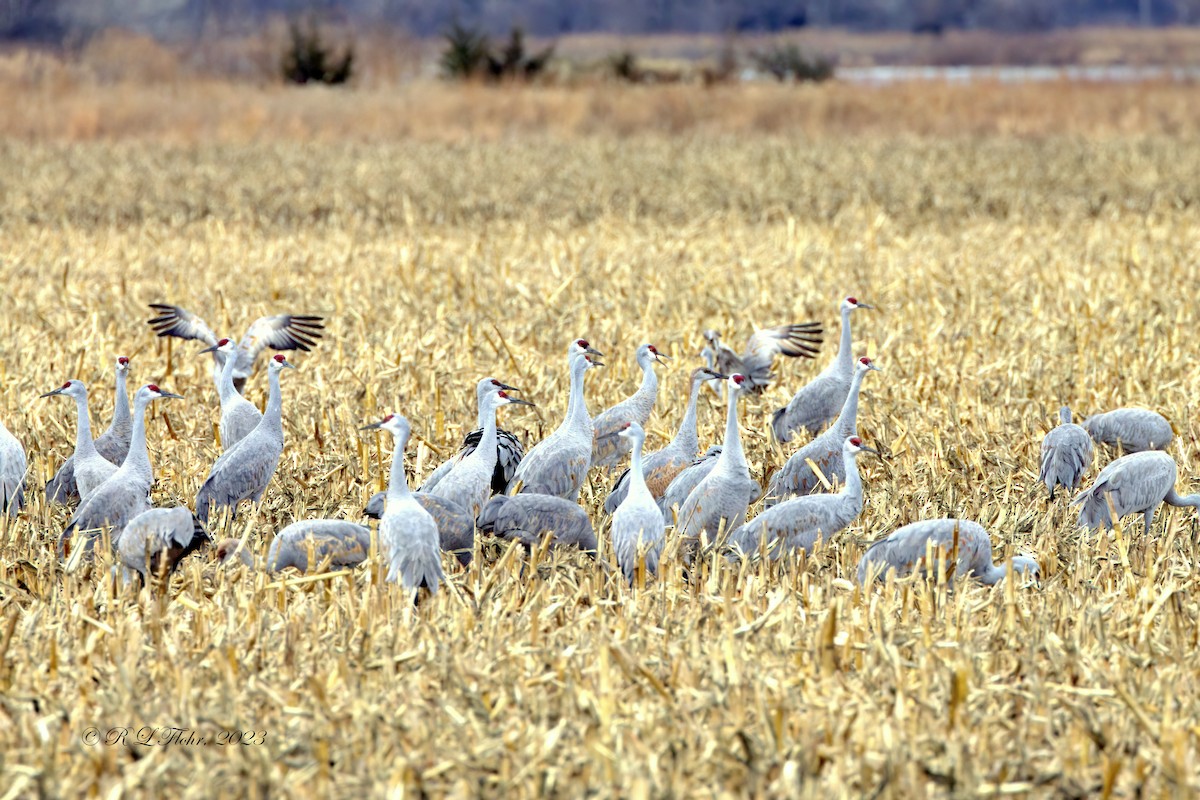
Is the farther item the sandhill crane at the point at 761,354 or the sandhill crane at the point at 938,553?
the sandhill crane at the point at 761,354

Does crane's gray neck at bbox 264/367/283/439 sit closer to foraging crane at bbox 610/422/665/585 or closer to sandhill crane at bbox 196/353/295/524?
sandhill crane at bbox 196/353/295/524

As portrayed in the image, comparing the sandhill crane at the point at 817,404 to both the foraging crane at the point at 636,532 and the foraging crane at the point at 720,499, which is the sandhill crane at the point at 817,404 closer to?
the foraging crane at the point at 720,499

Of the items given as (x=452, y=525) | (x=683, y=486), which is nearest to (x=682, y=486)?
(x=683, y=486)

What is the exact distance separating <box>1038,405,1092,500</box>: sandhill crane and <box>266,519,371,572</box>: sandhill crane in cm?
272

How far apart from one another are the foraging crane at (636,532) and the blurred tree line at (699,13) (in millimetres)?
103924

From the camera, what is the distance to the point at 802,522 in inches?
203

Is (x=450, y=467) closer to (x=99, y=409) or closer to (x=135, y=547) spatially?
(x=135, y=547)

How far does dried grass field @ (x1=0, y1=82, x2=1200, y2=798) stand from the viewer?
11.9ft

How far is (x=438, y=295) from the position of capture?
35.8ft

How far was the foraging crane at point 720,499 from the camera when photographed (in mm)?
5250

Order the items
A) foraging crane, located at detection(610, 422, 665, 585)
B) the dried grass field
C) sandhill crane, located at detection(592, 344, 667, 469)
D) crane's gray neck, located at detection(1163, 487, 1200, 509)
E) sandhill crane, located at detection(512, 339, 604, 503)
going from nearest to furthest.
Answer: the dried grass field, foraging crane, located at detection(610, 422, 665, 585), crane's gray neck, located at detection(1163, 487, 1200, 509), sandhill crane, located at detection(512, 339, 604, 503), sandhill crane, located at detection(592, 344, 667, 469)

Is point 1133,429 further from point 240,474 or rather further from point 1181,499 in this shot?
point 240,474

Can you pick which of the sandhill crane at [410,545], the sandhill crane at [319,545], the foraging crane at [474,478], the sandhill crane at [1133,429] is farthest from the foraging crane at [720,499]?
the sandhill crane at [1133,429]

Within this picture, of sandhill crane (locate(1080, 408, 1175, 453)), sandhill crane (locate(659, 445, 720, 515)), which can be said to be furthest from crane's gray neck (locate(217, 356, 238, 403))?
sandhill crane (locate(1080, 408, 1175, 453))
